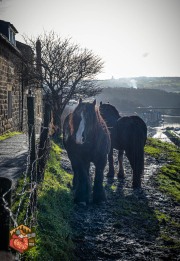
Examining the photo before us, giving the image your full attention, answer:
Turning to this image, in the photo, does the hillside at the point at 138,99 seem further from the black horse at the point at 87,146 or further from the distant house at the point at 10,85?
the black horse at the point at 87,146

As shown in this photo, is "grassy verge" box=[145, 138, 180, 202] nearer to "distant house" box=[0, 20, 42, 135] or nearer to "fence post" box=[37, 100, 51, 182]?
"fence post" box=[37, 100, 51, 182]

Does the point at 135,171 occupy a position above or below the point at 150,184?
above

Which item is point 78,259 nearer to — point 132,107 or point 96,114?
point 96,114

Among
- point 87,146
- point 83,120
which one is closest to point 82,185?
point 87,146

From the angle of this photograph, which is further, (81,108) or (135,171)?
(135,171)

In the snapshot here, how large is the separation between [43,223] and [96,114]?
8.34 ft

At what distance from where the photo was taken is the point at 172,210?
20.3 ft

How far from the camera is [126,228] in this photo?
16.7 ft

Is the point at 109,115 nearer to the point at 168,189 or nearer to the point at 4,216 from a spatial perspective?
the point at 168,189

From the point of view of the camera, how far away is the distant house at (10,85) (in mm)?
13016

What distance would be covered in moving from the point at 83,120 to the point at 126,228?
222 cm

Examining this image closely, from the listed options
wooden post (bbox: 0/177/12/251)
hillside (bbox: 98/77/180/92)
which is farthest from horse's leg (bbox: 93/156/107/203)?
hillside (bbox: 98/77/180/92)

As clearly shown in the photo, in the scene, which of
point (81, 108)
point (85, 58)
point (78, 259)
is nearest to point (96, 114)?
point (81, 108)

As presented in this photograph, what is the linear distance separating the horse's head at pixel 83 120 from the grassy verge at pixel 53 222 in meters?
1.27
